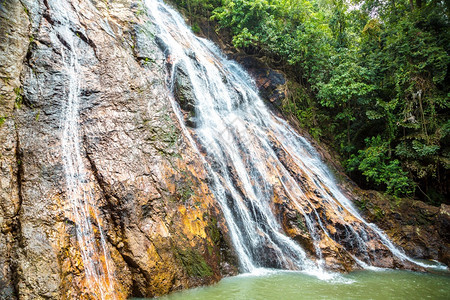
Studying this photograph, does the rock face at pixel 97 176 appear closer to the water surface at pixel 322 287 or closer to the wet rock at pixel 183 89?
the water surface at pixel 322 287

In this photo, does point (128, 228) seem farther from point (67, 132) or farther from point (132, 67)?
point (132, 67)

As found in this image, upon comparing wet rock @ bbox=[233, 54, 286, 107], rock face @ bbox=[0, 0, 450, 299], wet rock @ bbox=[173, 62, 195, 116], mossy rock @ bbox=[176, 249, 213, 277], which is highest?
wet rock @ bbox=[233, 54, 286, 107]

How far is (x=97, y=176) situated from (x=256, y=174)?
492cm

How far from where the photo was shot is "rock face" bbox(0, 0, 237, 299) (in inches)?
171

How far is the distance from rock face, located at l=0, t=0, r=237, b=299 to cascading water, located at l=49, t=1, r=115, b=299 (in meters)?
0.08

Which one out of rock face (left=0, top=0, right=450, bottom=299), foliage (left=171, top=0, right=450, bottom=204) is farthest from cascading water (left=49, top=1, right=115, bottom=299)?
foliage (left=171, top=0, right=450, bottom=204)

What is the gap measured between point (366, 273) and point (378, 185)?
5.63 meters

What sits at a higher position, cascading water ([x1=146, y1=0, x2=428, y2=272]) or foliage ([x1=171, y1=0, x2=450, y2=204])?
foliage ([x1=171, y1=0, x2=450, y2=204])

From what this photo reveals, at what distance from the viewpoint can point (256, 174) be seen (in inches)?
349

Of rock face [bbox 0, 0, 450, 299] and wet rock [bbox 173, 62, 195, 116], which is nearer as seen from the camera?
rock face [bbox 0, 0, 450, 299]

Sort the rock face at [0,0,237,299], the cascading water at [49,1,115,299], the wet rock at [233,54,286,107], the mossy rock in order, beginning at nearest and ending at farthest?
the rock face at [0,0,237,299] → the cascading water at [49,1,115,299] → the mossy rock → the wet rock at [233,54,286,107]

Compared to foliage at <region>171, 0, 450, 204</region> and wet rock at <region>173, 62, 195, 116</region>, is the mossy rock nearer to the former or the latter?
wet rock at <region>173, 62, 195, 116</region>

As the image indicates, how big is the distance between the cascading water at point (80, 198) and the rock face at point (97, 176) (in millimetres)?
82

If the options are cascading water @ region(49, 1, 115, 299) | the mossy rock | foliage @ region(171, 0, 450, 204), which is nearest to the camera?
cascading water @ region(49, 1, 115, 299)
